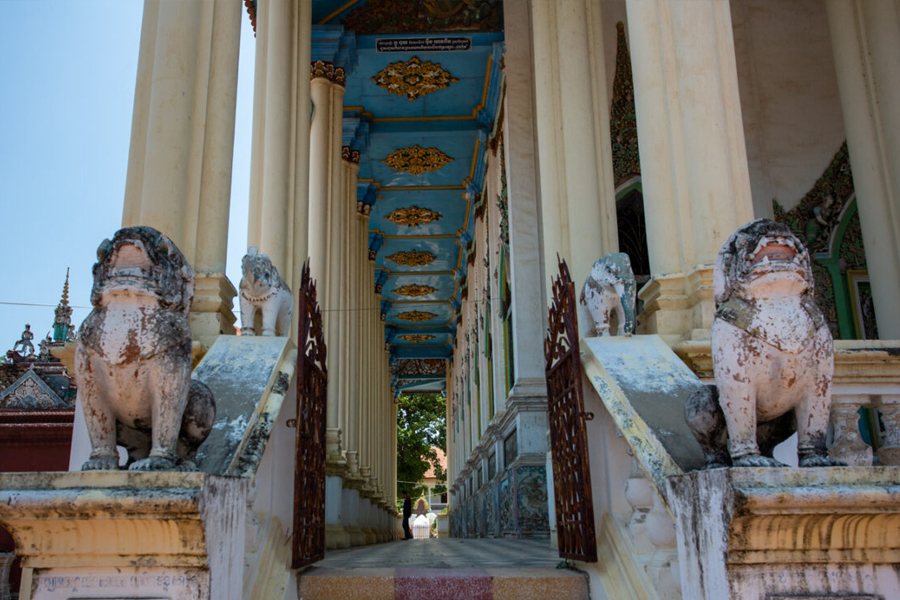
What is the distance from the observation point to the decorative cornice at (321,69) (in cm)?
1332

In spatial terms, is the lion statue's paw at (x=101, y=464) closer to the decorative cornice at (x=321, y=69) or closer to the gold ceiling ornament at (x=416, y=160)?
the decorative cornice at (x=321, y=69)

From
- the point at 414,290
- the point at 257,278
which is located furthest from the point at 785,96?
the point at 414,290

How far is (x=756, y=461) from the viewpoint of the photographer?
2.98 metres

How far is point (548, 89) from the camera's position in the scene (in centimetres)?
760

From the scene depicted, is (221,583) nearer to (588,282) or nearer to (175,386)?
(175,386)

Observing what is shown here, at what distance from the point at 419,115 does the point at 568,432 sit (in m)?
12.7

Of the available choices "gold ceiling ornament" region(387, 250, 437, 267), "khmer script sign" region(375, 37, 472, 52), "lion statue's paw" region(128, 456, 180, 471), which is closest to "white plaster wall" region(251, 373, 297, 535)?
"lion statue's paw" region(128, 456, 180, 471)

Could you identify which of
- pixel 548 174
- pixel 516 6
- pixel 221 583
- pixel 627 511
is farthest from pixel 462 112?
pixel 221 583

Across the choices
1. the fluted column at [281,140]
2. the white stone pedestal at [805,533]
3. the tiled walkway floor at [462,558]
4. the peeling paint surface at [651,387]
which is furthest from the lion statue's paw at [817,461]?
the fluted column at [281,140]

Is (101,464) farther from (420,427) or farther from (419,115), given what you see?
(420,427)

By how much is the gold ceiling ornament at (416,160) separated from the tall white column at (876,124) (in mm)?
10517

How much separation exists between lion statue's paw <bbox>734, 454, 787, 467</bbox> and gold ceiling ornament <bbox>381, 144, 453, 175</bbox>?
49.4 feet

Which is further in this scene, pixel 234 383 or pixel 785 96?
pixel 785 96

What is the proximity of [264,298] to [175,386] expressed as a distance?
2.05 m
